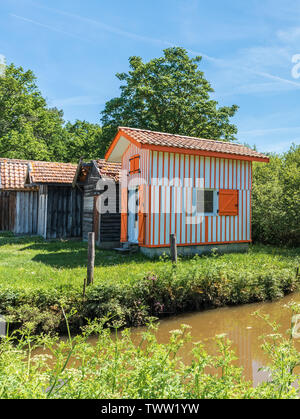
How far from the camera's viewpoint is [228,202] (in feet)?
43.5

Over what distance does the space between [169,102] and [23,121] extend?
1398 centimetres

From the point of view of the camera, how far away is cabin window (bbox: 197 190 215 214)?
→ 12.7 m

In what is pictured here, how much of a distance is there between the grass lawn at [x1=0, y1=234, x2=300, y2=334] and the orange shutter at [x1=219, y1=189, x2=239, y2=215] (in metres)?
2.45

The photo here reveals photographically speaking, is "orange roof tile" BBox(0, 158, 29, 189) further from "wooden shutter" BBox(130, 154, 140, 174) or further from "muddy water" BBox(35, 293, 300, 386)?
"muddy water" BBox(35, 293, 300, 386)

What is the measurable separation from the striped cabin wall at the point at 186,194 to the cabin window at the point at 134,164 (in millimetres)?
211

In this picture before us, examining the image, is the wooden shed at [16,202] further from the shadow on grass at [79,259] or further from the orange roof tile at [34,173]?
the shadow on grass at [79,259]

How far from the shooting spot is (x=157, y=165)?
1167 centimetres

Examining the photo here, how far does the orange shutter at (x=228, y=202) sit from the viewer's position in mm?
13078

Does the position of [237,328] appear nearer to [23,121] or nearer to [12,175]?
[12,175]

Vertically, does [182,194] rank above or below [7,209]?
above

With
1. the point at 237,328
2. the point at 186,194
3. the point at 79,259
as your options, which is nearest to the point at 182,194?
the point at 186,194

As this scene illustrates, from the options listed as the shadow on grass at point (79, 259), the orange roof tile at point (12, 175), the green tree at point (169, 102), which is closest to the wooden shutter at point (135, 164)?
the shadow on grass at point (79, 259)

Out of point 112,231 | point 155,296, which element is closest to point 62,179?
point 112,231

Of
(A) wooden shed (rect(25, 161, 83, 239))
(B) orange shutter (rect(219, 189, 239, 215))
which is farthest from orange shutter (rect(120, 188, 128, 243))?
(B) orange shutter (rect(219, 189, 239, 215))
